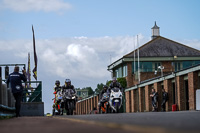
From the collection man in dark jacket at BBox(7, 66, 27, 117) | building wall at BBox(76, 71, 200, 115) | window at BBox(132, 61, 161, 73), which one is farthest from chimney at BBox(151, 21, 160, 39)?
man in dark jacket at BBox(7, 66, 27, 117)

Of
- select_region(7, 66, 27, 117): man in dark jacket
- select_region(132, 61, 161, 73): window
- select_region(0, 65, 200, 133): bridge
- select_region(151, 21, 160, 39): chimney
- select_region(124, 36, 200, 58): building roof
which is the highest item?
select_region(151, 21, 160, 39): chimney

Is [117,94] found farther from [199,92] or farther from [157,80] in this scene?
[157,80]

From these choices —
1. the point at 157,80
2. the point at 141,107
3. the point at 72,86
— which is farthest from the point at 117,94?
the point at 141,107

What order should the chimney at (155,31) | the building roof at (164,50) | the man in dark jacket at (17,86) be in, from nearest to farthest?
the man in dark jacket at (17,86)
the building roof at (164,50)
the chimney at (155,31)

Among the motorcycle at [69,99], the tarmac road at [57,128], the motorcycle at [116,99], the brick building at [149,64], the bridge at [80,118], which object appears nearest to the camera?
→ the tarmac road at [57,128]

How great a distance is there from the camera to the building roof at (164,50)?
278 ft

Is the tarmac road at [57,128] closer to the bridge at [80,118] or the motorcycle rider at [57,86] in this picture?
the bridge at [80,118]

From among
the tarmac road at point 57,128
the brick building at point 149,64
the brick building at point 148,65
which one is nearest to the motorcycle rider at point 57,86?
the tarmac road at point 57,128

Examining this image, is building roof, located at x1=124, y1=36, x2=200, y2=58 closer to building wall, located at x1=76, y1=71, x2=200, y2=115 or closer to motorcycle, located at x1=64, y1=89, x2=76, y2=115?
building wall, located at x1=76, y1=71, x2=200, y2=115

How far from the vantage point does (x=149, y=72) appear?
80875mm

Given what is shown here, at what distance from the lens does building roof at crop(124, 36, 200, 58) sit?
84.8 meters

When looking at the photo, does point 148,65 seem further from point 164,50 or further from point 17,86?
point 17,86

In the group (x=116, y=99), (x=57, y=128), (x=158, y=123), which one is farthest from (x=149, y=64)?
Result: (x=57, y=128)

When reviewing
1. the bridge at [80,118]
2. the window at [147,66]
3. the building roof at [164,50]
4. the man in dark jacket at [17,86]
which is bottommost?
the bridge at [80,118]
